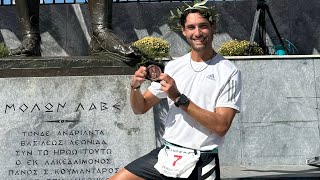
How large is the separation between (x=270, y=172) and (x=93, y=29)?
297cm

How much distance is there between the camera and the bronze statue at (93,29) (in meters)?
6.19

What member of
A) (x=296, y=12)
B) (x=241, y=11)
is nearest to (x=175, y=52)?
(x=241, y=11)

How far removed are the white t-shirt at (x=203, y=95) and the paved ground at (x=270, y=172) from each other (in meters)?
3.48

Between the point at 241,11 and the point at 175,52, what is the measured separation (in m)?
1.34

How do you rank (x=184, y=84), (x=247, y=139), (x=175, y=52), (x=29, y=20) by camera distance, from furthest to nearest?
1. (x=175, y=52)
2. (x=247, y=139)
3. (x=29, y=20)
4. (x=184, y=84)

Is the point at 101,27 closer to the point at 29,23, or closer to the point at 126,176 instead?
the point at 29,23

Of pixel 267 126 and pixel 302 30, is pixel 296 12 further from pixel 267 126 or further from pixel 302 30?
pixel 267 126

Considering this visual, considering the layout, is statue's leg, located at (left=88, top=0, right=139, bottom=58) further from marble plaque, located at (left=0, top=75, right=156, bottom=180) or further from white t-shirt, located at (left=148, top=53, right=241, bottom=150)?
white t-shirt, located at (left=148, top=53, right=241, bottom=150)

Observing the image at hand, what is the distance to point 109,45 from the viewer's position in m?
6.14

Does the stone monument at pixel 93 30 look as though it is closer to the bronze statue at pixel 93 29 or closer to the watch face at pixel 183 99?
the bronze statue at pixel 93 29

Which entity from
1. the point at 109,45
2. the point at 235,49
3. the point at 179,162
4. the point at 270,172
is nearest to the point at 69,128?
the point at 109,45

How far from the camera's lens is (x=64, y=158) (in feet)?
18.7

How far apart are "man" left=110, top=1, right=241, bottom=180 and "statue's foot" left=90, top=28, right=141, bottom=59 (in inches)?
88.1

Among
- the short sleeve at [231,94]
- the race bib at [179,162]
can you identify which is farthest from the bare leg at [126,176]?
the short sleeve at [231,94]
